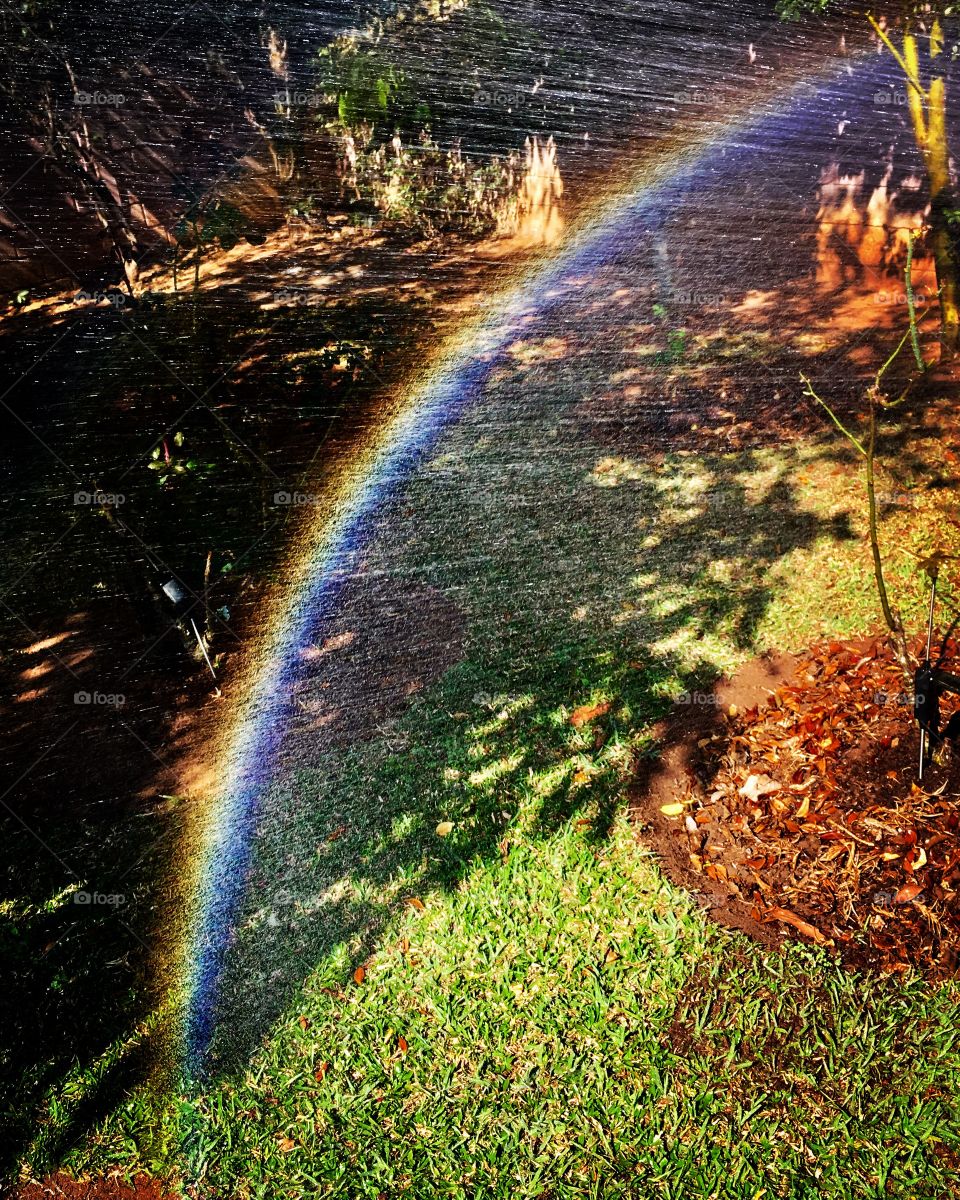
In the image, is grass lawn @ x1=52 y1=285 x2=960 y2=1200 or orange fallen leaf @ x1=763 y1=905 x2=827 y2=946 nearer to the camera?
grass lawn @ x1=52 y1=285 x2=960 y2=1200

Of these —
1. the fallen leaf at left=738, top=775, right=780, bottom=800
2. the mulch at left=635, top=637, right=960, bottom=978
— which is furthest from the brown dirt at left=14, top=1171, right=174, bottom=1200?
the fallen leaf at left=738, top=775, right=780, bottom=800

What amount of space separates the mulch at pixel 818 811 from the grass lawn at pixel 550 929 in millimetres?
104

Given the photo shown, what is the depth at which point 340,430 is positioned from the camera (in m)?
1.99

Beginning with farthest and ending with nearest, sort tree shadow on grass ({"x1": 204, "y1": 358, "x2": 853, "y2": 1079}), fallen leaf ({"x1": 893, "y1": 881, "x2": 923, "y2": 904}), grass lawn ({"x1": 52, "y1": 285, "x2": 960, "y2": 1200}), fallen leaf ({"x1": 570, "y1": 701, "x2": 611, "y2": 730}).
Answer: fallen leaf ({"x1": 570, "y1": 701, "x2": 611, "y2": 730})
tree shadow on grass ({"x1": 204, "y1": 358, "x2": 853, "y2": 1079})
fallen leaf ({"x1": 893, "y1": 881, "x2": 923, "y2": 904})
grass lawn ({"x1": 52, "y1": 285, "x2": 960, "y2": 1200})

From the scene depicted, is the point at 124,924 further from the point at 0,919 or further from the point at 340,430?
the point at 340,430

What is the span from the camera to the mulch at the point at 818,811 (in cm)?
194

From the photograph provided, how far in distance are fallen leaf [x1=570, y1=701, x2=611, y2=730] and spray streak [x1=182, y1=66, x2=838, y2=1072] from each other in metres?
1.09

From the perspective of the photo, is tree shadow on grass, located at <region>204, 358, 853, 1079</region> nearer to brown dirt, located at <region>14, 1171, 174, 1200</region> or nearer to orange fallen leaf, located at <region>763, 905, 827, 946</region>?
brown dirt, located at <region>14, 1171, 174, 1200</region>

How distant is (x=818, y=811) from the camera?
2.16m

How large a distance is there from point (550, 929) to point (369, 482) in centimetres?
159

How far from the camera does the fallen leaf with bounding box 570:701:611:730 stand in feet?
8.61

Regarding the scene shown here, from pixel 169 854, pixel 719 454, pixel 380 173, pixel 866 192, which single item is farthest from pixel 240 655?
pixel 866 192

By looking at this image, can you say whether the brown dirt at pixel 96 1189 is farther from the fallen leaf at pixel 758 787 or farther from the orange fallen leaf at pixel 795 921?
the fallen leaf at pixel 758 787

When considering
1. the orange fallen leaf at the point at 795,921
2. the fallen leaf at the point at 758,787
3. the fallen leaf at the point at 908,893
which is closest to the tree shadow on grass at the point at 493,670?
the fallen leaf at the point at 758,787
